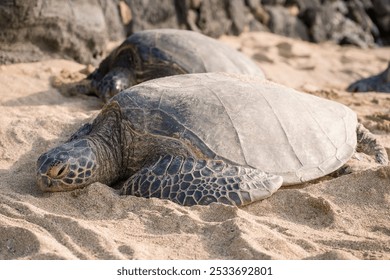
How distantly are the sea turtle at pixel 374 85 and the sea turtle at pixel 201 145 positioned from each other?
3777 mm

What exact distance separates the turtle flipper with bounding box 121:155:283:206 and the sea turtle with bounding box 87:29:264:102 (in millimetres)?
2304

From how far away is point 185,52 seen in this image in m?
5.69

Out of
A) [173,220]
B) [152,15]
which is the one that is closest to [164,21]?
[152,15]

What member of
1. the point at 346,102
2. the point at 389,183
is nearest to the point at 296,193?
the point at 389,183

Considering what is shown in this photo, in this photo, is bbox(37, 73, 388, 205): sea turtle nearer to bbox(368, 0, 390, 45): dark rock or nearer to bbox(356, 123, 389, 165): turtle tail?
bbox(356, 123, 389, 165): turtle tail

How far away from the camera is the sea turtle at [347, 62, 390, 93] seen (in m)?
7.43

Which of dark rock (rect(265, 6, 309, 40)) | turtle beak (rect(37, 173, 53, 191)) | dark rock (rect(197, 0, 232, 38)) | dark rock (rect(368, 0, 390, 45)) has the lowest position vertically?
dark rock (rect(368, 0, 390, 45))

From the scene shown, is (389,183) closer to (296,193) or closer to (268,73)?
(296,193)

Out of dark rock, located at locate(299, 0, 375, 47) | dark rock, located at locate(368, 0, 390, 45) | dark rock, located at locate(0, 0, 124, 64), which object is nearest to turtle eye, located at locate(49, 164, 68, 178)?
dark rock, located at locate(0, 0, 124, 64)

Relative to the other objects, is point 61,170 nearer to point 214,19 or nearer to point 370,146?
point 370,146

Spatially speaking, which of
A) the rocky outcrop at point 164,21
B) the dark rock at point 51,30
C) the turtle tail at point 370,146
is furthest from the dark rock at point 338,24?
the turtle tail at point 370,146

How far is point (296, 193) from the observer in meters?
3.30

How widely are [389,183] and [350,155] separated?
466 mm

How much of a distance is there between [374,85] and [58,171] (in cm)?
532
